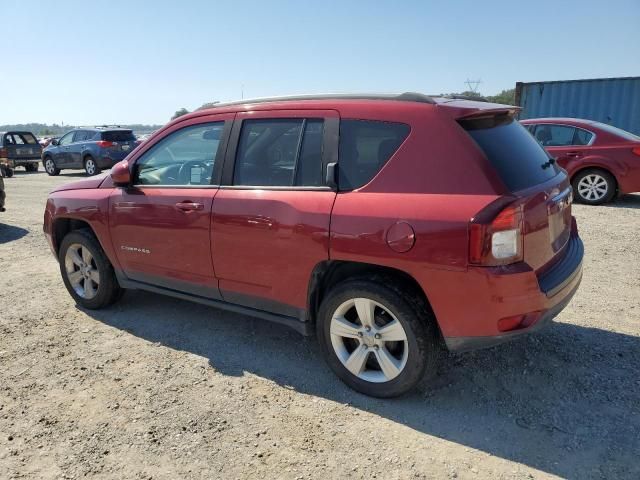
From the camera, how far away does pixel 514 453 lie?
8.41ft

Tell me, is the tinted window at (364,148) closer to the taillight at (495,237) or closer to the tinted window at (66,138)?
the taillight at (495,237)

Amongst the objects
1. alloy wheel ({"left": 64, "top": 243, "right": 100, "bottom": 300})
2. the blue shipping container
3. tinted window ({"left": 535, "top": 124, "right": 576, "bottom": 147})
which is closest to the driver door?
alloy wheel ({"left": 64, "top": 243, "right": 100, "bottom": 300})

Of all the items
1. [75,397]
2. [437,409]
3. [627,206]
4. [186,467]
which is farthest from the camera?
[627,206]

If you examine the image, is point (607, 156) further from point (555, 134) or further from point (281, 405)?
point (281, 405)

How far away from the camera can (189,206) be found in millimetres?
3641

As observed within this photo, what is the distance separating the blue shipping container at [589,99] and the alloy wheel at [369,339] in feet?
37.9

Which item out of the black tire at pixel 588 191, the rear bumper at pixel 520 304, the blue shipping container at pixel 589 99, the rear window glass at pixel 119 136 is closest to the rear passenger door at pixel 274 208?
the rear bumper at pixel 520 304

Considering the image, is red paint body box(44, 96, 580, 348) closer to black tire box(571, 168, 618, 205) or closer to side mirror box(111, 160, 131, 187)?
side mirror box(111, 160, 131, 187)

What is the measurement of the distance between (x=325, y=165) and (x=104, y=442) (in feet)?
6.67

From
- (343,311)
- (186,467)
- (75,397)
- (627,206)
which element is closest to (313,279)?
(343,311)

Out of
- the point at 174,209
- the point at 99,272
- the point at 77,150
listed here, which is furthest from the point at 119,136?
the point at 174,209

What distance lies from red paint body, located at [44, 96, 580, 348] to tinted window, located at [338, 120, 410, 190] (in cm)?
5

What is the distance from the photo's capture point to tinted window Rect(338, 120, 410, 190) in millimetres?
2936

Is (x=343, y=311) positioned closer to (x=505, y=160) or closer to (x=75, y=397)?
(x=505, y=160)
